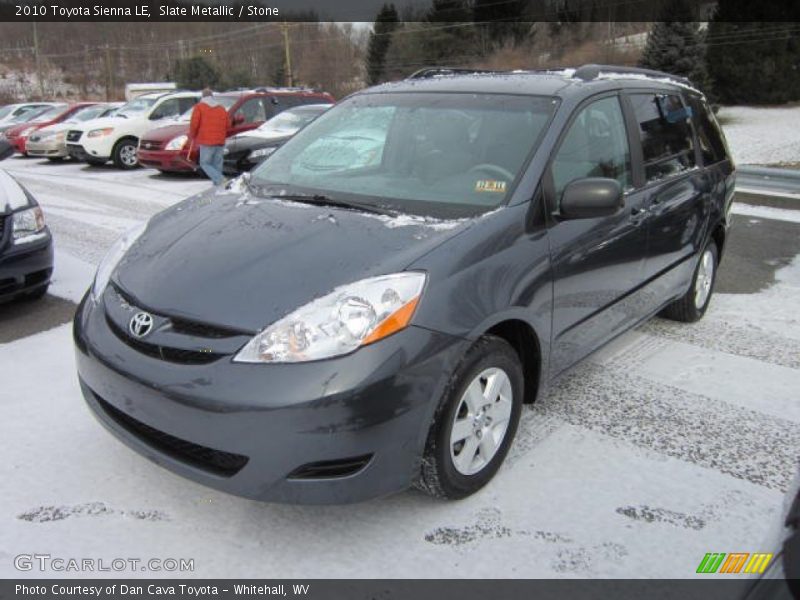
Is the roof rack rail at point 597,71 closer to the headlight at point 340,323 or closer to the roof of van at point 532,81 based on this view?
the roof of van at point 532,81

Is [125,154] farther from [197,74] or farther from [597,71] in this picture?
[197,74]

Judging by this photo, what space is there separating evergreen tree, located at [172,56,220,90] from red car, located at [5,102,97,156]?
29.1 meters

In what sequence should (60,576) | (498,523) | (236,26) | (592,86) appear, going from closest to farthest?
(60,576) → (498,523) → (592,86) → (236,26)

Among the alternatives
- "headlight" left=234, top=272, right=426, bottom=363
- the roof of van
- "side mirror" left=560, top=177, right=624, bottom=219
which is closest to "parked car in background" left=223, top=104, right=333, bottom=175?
the roof of van

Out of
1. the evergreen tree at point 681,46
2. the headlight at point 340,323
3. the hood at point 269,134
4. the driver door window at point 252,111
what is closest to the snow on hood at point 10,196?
the headlight at point 340,323

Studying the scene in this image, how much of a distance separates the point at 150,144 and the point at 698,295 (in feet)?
36.0

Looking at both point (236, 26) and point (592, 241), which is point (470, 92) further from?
point (236, 26)

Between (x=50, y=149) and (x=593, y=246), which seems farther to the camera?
(x=50, y=149)

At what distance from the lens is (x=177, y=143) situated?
12594mm

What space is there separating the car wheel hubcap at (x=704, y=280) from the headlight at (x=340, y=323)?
308 cm

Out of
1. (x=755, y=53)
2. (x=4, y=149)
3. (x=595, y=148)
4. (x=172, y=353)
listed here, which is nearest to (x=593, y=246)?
(x=595, y=148)

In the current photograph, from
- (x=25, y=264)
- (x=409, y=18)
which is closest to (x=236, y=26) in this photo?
(x=409, y=18)

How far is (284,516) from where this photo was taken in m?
2.69

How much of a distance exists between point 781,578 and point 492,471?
5.54ft
